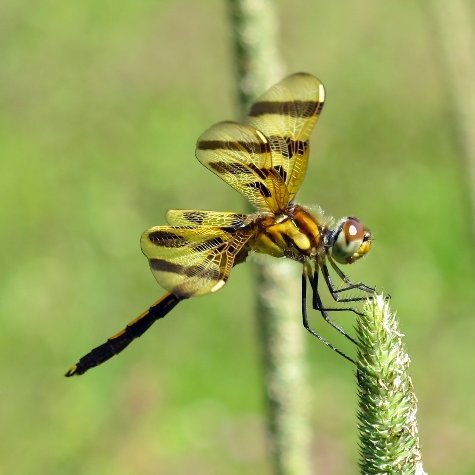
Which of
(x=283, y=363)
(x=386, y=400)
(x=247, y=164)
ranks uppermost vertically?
(x=247, y=164)

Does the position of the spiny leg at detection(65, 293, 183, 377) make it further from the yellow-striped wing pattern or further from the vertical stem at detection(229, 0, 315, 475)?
the yellow-striped wing pattern

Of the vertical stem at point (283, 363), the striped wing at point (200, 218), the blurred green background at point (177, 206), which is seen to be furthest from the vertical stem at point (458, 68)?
the striped wing at point (200, 218)

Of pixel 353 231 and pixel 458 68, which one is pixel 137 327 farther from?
pixel 458 68

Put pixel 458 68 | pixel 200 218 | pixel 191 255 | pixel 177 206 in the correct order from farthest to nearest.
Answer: pixel 177 206, pixel 458 68, pixel 200 218, pixel 191 255

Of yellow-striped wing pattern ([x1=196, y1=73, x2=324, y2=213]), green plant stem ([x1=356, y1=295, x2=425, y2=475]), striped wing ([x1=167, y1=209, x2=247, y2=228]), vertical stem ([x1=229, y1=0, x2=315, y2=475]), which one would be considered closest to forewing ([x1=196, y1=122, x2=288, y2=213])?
yellow-striped wing pattern ([x1=196, y1=73, x2=324, y2=213])

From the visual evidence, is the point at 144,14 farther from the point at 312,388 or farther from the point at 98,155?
the point at 312,388

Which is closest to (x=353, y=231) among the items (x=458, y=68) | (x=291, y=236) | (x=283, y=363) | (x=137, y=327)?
(x=291, y=236)

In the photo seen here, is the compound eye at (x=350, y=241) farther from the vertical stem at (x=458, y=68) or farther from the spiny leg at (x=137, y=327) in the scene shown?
the vertical stem at (x=458, y=68)
